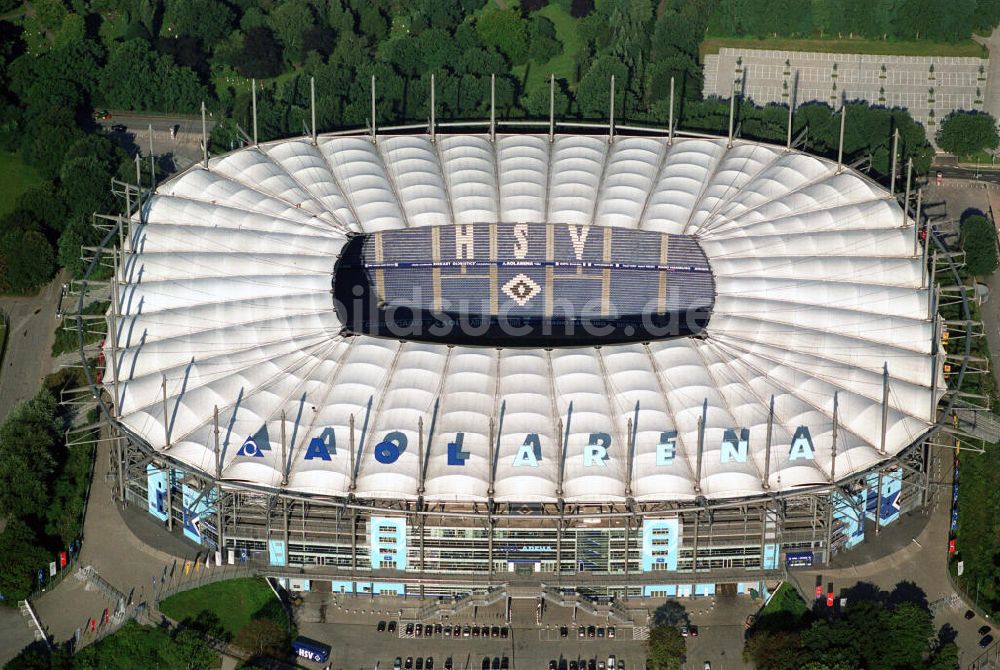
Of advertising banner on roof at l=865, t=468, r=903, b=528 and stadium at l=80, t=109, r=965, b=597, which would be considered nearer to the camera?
stadium at l=80, t=109, r=965, b=597

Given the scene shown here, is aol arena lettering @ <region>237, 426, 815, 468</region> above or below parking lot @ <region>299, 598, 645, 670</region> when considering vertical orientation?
above

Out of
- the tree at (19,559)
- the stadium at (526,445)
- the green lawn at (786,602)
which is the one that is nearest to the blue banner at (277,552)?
the stadium at (526,445)

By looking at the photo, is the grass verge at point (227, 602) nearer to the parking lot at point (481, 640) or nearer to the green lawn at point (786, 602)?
the parking lot at point (481, 640)

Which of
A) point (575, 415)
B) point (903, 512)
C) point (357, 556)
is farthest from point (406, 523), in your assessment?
point (903, 512)

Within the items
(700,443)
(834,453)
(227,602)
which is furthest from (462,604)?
(834,453)

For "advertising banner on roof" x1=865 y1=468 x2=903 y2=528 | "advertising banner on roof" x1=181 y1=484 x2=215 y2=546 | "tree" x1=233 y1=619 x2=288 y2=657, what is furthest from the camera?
"advertising banner on roof" x1=865 y1=468 x2=903 y2=528

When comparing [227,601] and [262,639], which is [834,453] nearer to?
[262,639]

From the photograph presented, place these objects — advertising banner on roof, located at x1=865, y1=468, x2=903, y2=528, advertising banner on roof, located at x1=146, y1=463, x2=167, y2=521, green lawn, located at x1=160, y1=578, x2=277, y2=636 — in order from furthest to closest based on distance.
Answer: advertising banner on roof, located at x1=146, y1=463, x2=167, y2=521, advertising banner on roof, located at x1=865, y1=468, x2=903, y2=528, green lawn, located at x1=160, y1=578, x2=277, y2=636

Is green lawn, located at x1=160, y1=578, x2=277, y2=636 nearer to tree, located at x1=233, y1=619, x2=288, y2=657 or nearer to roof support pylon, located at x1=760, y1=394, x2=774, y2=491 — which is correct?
tree, located at x1=233, y1=619, x2=288, y2=657

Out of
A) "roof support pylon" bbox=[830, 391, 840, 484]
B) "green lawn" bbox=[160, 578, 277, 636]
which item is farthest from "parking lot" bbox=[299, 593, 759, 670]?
"roof support pylon" bbox=[830, 391, 840, 484]

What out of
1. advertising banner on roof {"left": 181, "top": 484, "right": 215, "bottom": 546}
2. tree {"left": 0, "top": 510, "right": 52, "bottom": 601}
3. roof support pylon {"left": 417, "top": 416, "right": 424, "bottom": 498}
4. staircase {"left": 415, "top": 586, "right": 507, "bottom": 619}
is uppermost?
roof support pylon {"left": 417, "top": 416, "right": 424, "bottom": 498}
